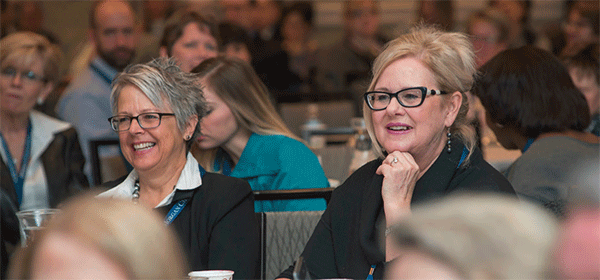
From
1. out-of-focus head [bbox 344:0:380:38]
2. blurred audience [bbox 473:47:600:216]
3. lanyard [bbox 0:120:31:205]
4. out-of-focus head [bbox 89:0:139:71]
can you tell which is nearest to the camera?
blurred audience [bbox 473:47:600:216]

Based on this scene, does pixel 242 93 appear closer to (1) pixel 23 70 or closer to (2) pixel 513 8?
(1) pixel 23 70

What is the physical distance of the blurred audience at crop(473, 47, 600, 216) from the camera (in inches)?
108

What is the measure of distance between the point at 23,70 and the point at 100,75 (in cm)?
106

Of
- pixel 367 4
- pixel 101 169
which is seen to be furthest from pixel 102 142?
pixel 367 4

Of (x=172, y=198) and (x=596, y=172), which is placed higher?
(x=596, y=172)

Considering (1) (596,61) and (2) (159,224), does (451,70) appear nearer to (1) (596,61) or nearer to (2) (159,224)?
(2) (159,224)

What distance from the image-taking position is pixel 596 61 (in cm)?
450

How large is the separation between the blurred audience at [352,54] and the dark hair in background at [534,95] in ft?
12.6

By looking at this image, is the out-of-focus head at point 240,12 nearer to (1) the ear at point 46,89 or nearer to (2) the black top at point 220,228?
(1) the ear at point 46,89

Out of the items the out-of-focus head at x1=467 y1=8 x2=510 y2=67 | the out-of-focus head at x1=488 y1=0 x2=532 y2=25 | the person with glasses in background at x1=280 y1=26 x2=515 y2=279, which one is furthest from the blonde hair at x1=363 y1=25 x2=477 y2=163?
the out-of-focus head at x1=488 y1=0 x2=532 y2=25

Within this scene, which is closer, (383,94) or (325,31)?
(383,94)

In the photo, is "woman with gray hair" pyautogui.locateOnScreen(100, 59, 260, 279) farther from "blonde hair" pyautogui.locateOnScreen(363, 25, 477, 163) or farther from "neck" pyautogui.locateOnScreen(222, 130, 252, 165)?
"blonde hair" pyautogui.locateOnScreen(363, 25, 477, 163)

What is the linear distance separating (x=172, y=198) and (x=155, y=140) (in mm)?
242

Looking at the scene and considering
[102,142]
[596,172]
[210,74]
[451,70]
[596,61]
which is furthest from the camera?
[596,61]
